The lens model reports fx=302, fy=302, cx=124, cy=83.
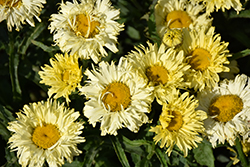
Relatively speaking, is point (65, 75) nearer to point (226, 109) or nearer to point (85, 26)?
point (85, 26)

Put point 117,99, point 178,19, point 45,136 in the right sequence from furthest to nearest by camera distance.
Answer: point 178,19 < point 45,136 < point 117,99

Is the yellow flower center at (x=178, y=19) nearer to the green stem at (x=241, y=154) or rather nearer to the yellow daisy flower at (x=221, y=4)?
the yellow daisy flower at (x=221, y=4)

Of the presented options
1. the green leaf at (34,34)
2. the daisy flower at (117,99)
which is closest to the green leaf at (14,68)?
the green leaf at (34,34)

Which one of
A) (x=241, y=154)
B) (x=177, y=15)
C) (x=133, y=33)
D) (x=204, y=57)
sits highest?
(x=177, y=15)

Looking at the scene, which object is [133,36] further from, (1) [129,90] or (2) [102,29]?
(1) [129,90]

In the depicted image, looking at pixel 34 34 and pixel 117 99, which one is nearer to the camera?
pixel 117 99

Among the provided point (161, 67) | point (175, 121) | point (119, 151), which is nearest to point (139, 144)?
point (119, 151)
